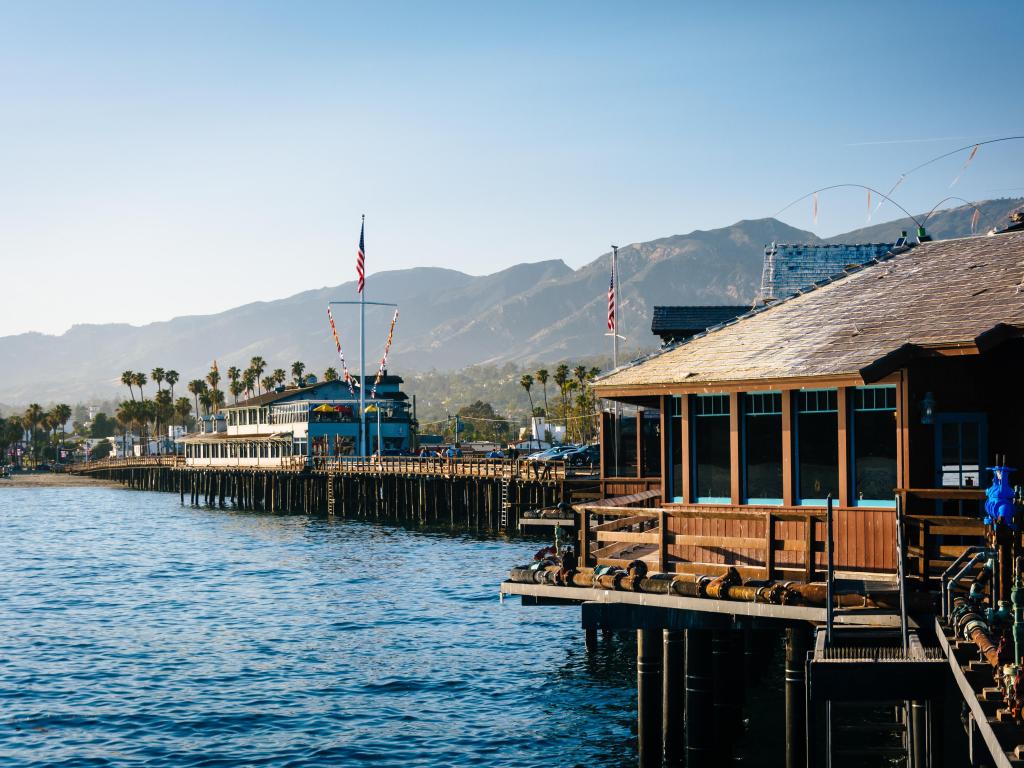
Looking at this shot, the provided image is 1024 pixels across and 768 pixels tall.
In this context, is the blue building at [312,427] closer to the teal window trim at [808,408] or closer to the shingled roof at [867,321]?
the shingled roof at [867,321]

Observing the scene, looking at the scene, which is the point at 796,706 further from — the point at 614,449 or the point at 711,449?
the point at 614,449

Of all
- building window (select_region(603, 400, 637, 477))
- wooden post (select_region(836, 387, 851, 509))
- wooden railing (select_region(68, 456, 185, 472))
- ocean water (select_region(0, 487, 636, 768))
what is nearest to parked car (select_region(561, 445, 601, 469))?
building window (select_region(603, 400, 637, 477))

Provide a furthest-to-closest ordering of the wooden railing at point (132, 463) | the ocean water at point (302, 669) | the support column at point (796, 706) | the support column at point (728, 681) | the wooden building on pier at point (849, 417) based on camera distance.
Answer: the wooden railing at point (132, 463), the ocean water at point (302, 669), the support column at point (728, 681), the wooden building on pier at point (849, 417), the support column at point (796, 706)

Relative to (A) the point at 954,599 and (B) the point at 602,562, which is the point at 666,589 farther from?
(A) the point at 954,599

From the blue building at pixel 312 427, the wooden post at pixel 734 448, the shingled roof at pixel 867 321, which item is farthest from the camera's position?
the blue building at pixel 312 427

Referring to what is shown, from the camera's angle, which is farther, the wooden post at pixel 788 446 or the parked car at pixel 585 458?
the parked car at pixel 585 458

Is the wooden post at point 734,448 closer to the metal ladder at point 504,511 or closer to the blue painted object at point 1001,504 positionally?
the blue painted object at point 1001,504

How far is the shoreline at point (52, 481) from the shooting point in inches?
5974

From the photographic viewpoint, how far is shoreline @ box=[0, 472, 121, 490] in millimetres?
151750

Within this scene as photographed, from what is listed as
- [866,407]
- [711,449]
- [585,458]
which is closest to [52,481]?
[585,458]

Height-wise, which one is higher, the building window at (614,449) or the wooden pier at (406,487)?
the building window at (614,449)

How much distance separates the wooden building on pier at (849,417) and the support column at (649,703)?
1277 mm

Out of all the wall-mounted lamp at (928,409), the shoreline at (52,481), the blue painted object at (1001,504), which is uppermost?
the wall-mounted lamp at (928,409)

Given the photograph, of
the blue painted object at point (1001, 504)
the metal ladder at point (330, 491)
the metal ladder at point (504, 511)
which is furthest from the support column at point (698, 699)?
the metal ladder at point (330, 491)
